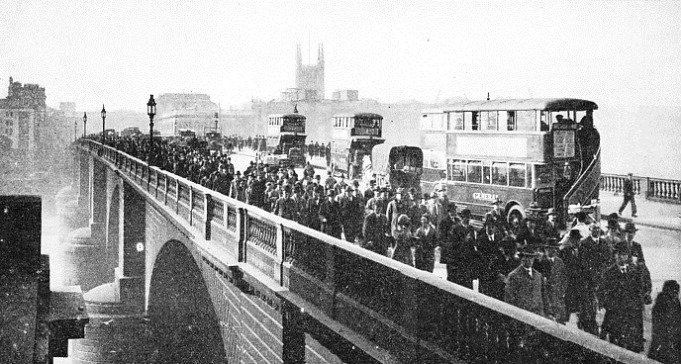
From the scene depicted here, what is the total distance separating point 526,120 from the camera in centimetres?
1519

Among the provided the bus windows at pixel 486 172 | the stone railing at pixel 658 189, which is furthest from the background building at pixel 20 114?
the stone railing at pixel 658 189

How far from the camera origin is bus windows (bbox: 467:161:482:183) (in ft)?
54.5

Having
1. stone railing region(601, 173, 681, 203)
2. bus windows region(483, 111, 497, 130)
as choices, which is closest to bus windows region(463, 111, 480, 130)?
bus windows region(483, 111, 497, 130)

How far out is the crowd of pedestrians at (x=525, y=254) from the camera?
23.8ft

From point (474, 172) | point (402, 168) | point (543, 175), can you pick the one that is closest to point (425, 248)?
point (543, 175)

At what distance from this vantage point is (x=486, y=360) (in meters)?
5.04

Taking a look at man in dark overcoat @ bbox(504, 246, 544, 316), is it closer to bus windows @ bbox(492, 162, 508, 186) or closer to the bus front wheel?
the bus front wheel

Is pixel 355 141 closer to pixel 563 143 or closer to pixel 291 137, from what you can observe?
pixel 291 137

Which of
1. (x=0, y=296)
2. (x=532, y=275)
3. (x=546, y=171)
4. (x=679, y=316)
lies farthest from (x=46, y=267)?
(x=546, y=171)

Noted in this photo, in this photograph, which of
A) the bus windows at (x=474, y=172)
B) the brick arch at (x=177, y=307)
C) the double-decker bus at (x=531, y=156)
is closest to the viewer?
the double-decker bus at (x=531, y=156)

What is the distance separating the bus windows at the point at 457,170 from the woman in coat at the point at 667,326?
10.5 meters

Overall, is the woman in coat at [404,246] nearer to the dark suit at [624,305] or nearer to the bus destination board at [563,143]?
the dark suit at [624,305]

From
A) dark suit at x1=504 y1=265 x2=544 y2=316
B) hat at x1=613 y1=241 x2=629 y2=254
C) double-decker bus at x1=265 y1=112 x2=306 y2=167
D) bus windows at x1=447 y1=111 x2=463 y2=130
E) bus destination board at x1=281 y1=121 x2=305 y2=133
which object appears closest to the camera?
dark suit at x1=504 y1=265 x2=544 y2=316

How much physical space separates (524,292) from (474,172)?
9.90 m
